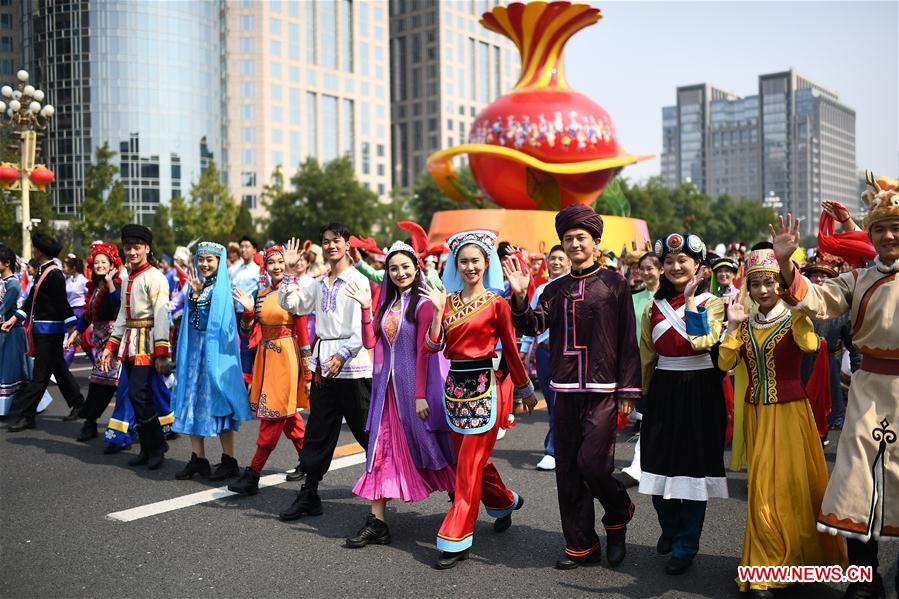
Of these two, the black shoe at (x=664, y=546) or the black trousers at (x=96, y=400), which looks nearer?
the black shoe at (x=664, y=546)

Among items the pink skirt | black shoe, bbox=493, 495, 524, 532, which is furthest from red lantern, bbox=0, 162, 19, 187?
black shoe, bbox=493, 495, 524, 532

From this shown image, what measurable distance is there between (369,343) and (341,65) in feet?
265

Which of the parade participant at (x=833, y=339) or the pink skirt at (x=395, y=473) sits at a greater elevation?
the parade participant at (x=833, y=339)

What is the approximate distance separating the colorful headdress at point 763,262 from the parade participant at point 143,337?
485 cm

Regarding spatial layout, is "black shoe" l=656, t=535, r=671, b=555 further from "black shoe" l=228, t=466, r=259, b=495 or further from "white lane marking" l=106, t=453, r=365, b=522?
"white lane marking" l=106, t=453, r=365, b=522

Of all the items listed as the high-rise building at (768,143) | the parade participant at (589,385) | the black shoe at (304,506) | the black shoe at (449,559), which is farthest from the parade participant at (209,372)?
the high-rise building at (768,143)

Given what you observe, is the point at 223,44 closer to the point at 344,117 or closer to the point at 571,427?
the point at 344,117

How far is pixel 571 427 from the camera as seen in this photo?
15.3ft

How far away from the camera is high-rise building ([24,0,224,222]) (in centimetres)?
5928

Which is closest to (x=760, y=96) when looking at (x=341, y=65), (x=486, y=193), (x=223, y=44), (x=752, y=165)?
(x=752, y=165)

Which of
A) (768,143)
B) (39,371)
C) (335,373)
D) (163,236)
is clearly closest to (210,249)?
(335,373)

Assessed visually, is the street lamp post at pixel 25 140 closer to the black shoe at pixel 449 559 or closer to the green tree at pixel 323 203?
the black shoe at pixel 449 559

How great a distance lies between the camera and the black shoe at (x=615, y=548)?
15.1 ft

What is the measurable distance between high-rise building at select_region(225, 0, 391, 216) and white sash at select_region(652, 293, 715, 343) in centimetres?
6794
